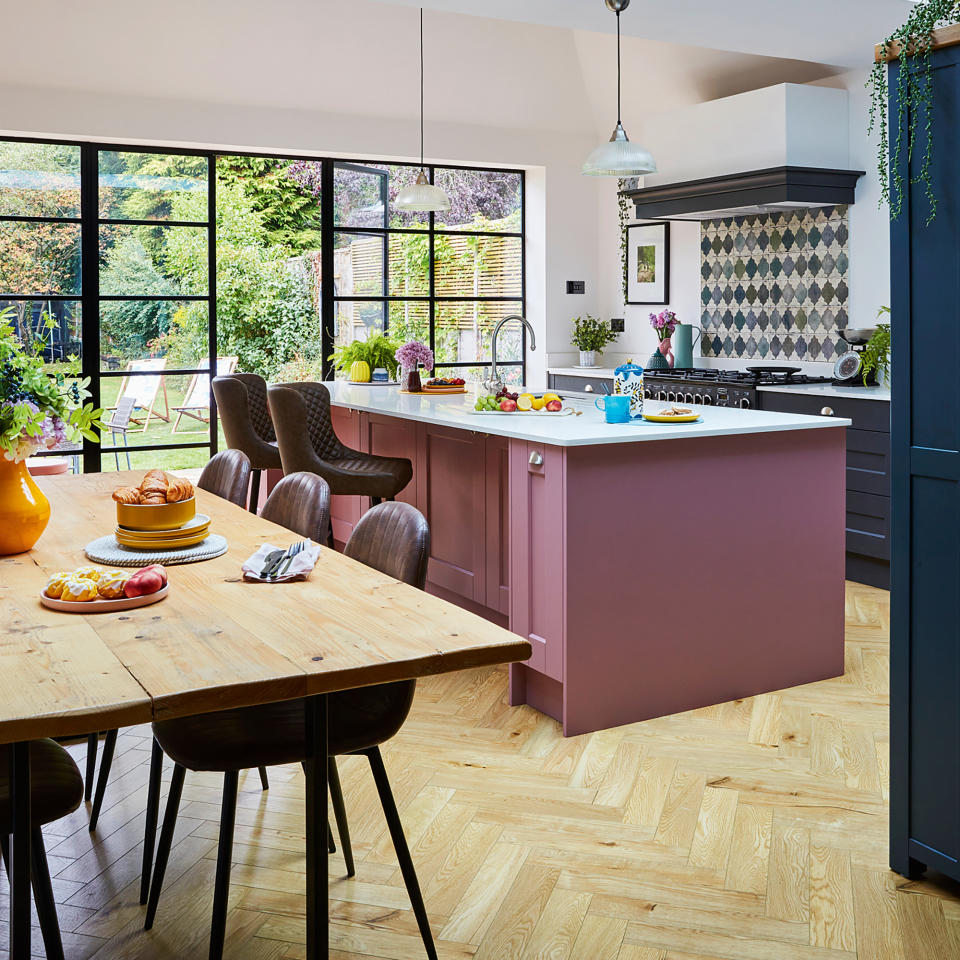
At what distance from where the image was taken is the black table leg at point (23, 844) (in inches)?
61.7

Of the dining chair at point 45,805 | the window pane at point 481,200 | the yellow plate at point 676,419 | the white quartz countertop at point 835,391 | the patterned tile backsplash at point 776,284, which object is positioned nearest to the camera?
the dining chair at point 45,805

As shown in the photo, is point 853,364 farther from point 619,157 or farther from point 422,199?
point 422,199

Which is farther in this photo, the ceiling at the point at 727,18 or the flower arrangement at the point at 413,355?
the flower arrangement at the point at 413,355

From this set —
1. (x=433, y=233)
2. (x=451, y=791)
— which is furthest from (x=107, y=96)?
(x=451, y=791)

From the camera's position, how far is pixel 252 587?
205 cm

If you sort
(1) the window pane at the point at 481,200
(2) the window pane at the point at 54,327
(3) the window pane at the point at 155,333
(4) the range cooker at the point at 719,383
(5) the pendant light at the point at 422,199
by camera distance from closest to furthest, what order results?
(5) the pendant light at the point at 422,199
(4) the range cooker at the point at 719,383
(2) the window pane at the point at 54,327
(3) the window pane at the point at 155,333
(1) the window pane at the point at 481,200

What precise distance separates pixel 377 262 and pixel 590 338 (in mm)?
1712

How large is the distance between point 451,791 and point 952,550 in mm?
1438

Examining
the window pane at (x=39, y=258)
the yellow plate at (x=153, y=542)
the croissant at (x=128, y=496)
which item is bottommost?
the yellow plate at (x=153, y=542)

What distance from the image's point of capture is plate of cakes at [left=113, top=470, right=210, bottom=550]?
230cm

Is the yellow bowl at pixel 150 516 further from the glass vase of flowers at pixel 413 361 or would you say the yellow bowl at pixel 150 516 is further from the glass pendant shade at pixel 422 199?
the glass pendant shade at pixel 422 199

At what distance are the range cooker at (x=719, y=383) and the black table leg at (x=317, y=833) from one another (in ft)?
14.6

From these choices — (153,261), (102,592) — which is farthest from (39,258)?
(102,592)

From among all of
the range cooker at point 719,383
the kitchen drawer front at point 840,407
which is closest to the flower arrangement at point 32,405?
the kitchen drawer front at point 840,407
